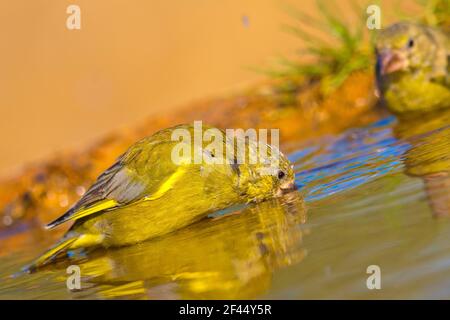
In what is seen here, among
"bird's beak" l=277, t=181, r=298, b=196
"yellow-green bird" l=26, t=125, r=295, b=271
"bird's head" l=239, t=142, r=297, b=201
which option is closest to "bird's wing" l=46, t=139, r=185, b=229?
"yellow-green bird" l=26, t=125, r=295, b=271

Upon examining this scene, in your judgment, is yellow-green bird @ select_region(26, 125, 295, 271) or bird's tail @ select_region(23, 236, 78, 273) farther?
bird's tail @ select_region(23, 236, 78, 273)

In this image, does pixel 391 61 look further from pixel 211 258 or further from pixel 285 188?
pixel 211 258

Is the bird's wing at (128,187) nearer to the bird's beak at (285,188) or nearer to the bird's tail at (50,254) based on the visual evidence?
the bird's tail at (50,254)

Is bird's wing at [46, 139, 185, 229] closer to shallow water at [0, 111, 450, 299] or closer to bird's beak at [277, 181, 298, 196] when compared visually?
shallow water at [0, 111, 450, 299]

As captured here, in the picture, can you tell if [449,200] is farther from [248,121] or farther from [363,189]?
[248,121]

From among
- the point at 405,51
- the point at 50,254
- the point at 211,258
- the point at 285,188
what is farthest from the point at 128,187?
the point at 405,51

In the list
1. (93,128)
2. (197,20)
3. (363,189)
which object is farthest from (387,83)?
(197,20)
